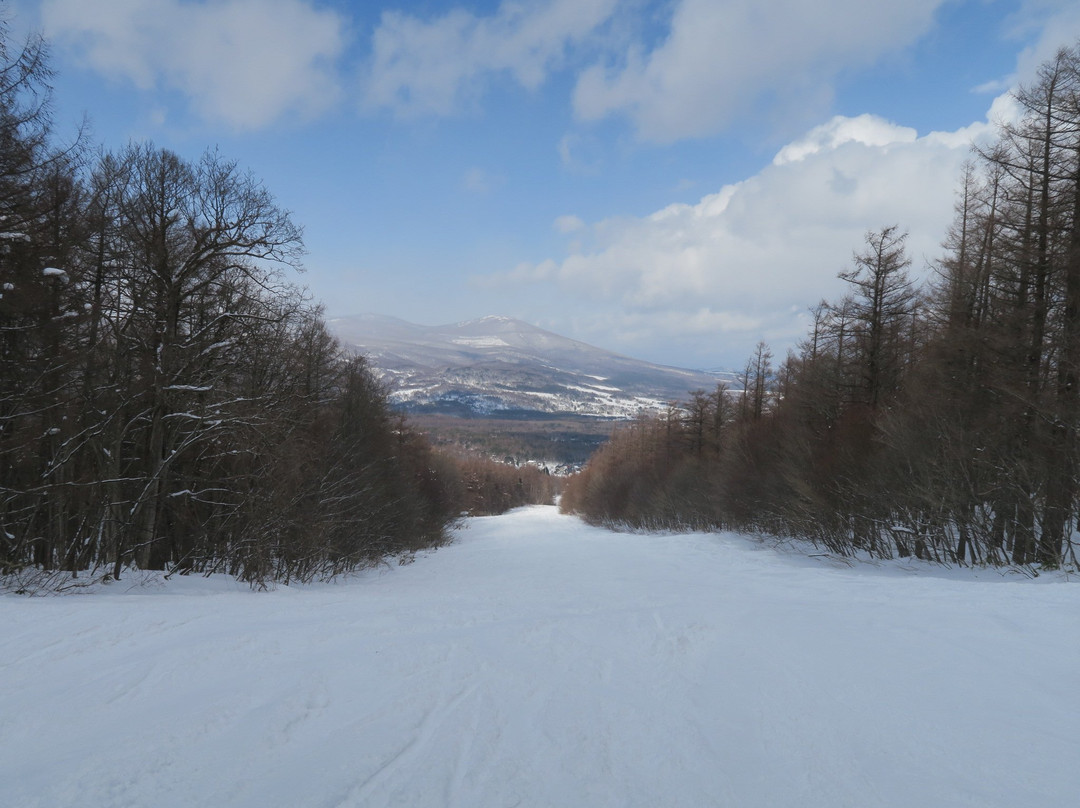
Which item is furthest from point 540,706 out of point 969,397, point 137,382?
point 969,397

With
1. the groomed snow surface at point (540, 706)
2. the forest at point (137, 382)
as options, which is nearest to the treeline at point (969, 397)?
the groomed snow surface at point (540, 706)

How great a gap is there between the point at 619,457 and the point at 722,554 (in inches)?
1892

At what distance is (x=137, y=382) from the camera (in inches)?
480

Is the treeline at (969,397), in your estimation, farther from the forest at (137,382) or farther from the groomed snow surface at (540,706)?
the forest at (137,382)

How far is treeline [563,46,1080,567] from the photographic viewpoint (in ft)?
42.4

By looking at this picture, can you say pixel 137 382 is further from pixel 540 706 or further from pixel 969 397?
pixel 969 397

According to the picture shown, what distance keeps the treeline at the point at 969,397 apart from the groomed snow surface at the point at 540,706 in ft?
23.2

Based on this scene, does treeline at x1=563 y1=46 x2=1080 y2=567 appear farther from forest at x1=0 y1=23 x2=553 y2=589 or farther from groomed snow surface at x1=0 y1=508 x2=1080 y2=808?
forest at x1=0 y1=23 x2=553 y2=589

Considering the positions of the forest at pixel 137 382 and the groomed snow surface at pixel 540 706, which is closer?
the groomed snow surface at pixel 540 706

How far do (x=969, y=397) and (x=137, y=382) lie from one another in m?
20.1

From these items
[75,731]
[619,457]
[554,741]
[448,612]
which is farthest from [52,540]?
[619,457]

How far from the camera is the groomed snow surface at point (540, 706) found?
3303mm

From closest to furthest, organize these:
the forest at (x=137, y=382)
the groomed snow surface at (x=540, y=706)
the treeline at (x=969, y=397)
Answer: the groomed snow surface at (x=540, y=706) < the forest at (x=137, y=382) < the treeline at (x=969, y=397)

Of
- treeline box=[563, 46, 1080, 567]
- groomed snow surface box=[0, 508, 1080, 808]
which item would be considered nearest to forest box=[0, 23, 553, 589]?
groomed snow surface box=[0, 508, 1080, 808]
